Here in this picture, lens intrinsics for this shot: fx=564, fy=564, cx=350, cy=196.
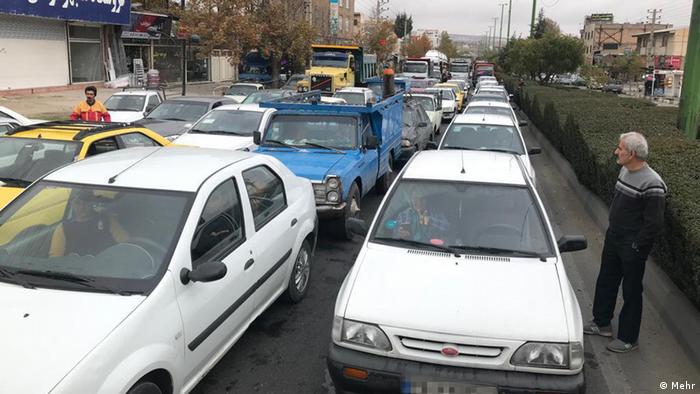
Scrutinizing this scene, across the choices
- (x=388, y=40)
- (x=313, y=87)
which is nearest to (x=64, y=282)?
(x=313, y=87)

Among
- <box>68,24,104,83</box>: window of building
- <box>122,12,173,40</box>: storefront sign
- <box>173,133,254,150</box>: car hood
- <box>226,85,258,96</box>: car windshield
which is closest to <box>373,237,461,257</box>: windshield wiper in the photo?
<box>173,133,254,150</box>: car hood

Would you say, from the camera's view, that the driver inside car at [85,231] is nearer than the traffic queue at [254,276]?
No

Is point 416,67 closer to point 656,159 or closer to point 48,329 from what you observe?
point 656,159

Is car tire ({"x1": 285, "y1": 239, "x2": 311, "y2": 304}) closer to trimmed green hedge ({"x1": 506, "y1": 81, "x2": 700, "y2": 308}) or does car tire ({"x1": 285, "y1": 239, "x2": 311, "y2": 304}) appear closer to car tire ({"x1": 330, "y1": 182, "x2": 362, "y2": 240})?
car tire ({"x1": 330, "y1": 182, "x2": 362, "y2": 240})

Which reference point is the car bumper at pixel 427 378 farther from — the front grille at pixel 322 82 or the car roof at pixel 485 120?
the front grille at pixel 322 82

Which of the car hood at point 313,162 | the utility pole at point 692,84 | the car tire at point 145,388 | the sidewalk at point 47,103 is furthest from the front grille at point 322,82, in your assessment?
the car tire at point 145,388

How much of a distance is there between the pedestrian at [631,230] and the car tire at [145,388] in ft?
12.0

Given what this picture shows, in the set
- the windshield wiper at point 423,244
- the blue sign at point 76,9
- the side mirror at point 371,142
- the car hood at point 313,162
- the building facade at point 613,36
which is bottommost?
the windshield wiper at point 423,244

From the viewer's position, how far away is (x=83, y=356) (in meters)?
2.70

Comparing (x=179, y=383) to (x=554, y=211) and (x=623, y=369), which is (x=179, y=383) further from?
(x=554, y=211)

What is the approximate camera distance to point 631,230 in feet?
14.9

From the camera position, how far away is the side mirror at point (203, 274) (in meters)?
3.43

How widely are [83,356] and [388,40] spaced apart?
192 ft

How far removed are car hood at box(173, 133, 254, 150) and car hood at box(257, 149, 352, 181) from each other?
4.95 ft
